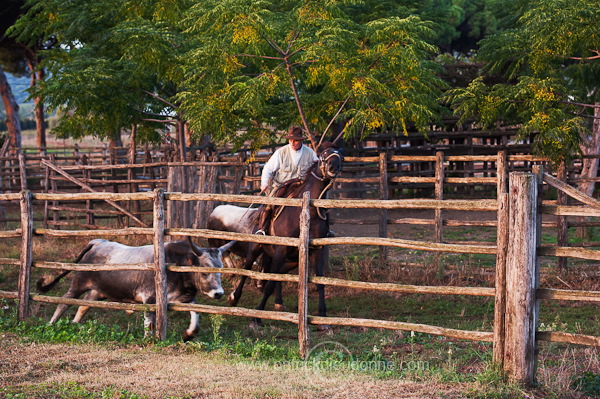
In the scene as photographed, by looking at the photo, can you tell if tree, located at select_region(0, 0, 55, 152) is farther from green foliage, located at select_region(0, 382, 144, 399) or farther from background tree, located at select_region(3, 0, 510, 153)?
green foliage, located at select_region(0, 382, 144, 399)

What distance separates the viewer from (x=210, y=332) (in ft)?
26.7

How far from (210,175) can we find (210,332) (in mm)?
5157

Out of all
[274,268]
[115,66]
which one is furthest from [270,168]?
[115,66]

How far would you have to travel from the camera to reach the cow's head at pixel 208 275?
7812 mm

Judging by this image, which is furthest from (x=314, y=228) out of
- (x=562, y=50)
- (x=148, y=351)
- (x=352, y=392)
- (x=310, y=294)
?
(x=562, y=50)

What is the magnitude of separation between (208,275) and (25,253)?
90.5 inches

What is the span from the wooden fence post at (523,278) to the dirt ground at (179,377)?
571mm

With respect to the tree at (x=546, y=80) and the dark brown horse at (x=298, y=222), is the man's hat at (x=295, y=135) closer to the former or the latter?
the dark brown horse at (x=298, y=222)

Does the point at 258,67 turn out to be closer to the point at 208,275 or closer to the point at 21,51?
the point at 208,275

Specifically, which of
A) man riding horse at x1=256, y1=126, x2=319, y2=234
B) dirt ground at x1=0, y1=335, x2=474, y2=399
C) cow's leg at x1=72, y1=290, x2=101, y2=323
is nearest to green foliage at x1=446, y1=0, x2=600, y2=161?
man riding horse at x1=256, y1=126, x2=319, y2=234

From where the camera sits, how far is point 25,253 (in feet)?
27.7

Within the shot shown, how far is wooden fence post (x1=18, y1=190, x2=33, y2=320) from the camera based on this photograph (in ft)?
27.4

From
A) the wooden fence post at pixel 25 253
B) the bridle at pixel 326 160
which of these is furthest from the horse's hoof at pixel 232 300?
the wooden fence post at pixel 25 253

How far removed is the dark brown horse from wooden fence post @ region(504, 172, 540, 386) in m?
3.28
